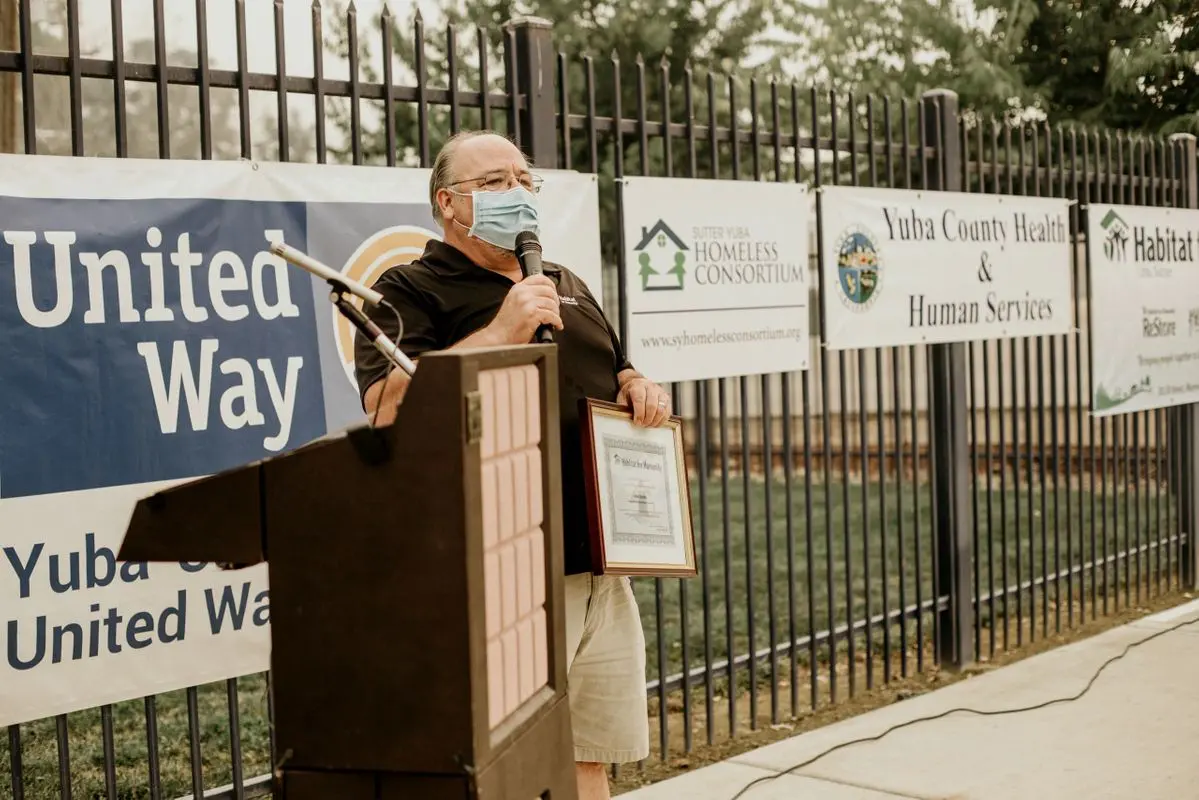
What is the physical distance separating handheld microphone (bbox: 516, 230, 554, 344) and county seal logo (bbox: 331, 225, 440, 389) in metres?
1.18

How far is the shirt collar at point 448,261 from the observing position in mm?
3125

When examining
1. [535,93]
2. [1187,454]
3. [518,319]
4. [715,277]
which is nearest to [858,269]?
[715,277]

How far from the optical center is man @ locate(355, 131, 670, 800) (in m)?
3.05

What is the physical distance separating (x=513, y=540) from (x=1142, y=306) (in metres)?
6.78

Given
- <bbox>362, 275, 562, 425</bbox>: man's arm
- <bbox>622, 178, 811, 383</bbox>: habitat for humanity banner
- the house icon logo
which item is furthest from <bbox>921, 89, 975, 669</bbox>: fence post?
<bbox>362, 275, 562, 425</bbox>: man's arm

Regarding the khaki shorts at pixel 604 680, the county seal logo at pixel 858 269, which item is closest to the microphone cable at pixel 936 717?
the khaki shorts at pixel 604 680

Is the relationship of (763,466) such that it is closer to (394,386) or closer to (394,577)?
(394,386)

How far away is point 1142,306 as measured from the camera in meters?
8.06

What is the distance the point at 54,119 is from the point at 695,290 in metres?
4.63

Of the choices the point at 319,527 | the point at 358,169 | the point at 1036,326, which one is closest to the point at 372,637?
the point at 319,527

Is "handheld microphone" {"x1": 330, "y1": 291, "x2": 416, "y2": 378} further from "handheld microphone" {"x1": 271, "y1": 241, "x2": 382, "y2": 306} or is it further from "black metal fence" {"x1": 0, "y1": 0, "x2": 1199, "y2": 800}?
Result: "black metal fence" {"x1": 0, "y1": 0, "x2": 1199, "y2": 800}

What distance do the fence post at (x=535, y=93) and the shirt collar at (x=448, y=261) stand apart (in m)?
1.66

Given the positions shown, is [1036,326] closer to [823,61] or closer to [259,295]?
[259,295]

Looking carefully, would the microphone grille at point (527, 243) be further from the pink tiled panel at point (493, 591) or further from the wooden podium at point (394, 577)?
the pink tiled panel at point (493, 591)
